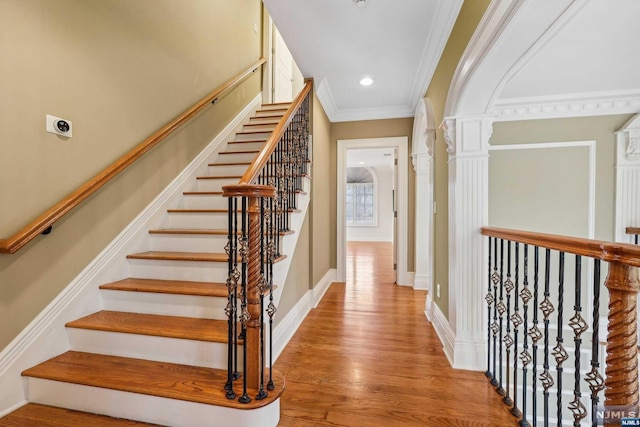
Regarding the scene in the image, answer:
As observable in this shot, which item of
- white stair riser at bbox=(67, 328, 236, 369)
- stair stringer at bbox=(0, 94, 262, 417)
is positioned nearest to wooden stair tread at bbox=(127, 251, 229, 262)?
stair stringer at bbox=(0, 94, 262, 417)

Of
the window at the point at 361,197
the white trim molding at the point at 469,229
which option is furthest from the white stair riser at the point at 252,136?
the window at the point at 361,197

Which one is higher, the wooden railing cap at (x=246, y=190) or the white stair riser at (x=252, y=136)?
the white stair riser at (x=252, y=136)

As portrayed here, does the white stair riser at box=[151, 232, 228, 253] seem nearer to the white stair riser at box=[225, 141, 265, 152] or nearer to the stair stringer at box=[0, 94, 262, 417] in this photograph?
the stair stringer at box=[0, 94, 262, 417]

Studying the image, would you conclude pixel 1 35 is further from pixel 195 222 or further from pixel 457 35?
pixel 457 35

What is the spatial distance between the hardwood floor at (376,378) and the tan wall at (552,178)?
158cm

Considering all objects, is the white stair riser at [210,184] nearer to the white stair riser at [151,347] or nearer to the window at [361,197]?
the white stair riser at [151,347]

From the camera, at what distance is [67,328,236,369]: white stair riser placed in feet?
5.15

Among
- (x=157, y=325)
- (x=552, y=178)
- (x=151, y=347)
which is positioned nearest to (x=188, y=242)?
(x=157, y=325)

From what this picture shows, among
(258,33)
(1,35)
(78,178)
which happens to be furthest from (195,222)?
(258,33)

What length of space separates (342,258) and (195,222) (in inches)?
93.2

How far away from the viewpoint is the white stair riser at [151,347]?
61.8 inches

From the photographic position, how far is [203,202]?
2740 millimetres

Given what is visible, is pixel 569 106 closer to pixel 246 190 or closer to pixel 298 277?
pixel 298 277

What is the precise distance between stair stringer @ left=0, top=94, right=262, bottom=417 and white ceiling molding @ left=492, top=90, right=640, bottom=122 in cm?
331
